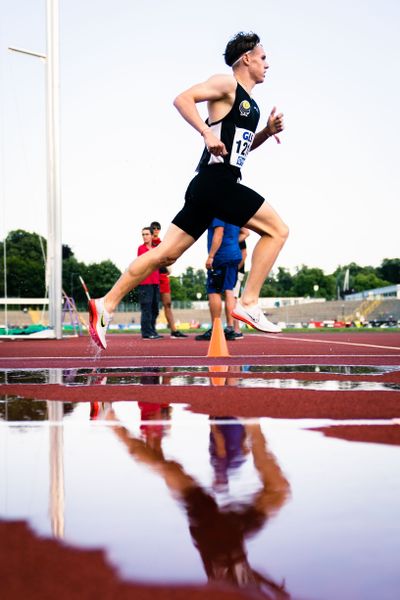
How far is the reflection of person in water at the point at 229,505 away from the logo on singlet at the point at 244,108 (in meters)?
3.13

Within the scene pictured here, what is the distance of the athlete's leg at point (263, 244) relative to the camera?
5008mm

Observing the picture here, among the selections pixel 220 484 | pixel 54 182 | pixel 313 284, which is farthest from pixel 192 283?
pixel 220 484

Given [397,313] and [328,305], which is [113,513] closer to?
[397,313]

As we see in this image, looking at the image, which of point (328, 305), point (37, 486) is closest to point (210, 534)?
point (37, 486)

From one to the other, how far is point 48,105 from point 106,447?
12.7 metres

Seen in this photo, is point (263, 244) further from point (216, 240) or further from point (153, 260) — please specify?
point (216, 240)

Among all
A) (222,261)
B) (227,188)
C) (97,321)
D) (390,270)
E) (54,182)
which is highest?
(390,270)

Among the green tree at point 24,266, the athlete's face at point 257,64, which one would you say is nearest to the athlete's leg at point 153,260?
the athlete's face at point 257,64

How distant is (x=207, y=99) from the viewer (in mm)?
4898

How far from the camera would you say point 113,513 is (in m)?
1.38

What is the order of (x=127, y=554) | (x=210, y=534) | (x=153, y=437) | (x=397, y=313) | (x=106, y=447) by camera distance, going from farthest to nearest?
(x=397, y=313), (x=153, y=437), (x=106, y=447), (x=210, y=534), (x=127, y=554)

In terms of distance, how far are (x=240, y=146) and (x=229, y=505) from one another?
12.6 feet

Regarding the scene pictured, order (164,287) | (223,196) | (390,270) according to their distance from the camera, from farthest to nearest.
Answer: (390,270), (164,287), (223,196)

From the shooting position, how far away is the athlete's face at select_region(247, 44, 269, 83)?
5.26 meters
